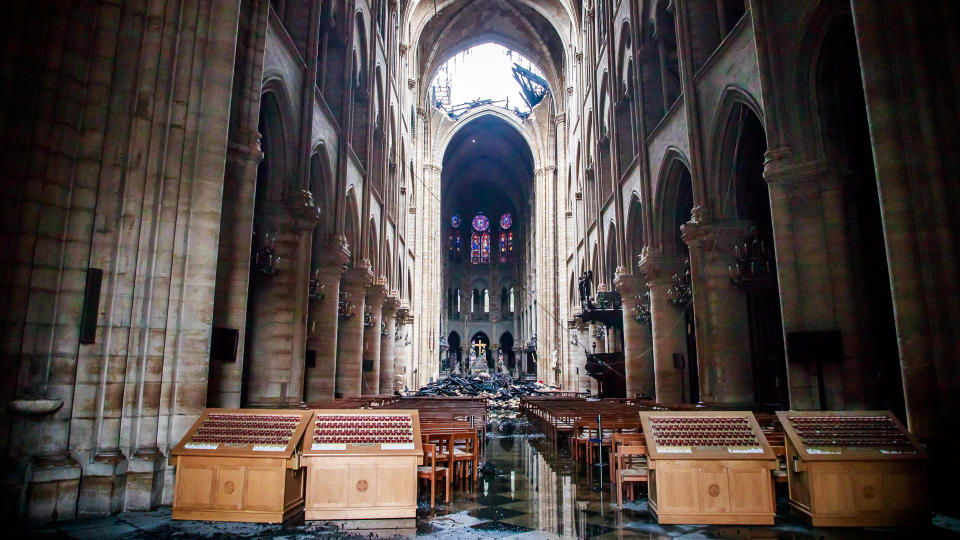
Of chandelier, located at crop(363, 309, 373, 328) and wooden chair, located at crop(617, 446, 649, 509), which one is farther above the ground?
chandelier, located at crop(363, 309, 373, 328)

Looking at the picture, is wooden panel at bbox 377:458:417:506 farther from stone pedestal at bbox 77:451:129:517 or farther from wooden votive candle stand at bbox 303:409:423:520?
stone pedestal at bbox 77:451:129:517

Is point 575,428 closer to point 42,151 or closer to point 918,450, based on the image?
point 918,450

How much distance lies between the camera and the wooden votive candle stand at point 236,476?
583 centimetres

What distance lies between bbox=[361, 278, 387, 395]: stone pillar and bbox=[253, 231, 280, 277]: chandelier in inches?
364

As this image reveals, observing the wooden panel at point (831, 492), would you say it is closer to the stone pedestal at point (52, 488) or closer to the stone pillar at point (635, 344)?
the stone pedestal at point (52, 488)

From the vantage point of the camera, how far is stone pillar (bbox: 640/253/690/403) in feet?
54.6

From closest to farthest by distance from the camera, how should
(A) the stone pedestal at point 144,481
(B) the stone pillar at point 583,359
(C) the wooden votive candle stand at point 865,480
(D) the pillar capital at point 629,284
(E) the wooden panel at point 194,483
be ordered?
(C) the wooden votive candle stand at point 865,480 < (E) the wooden panel at point 194,483 < (A) the stone pedestal at point 144,481 < (D) the pillar capital at point 629,284 < (B) the stone pillar at point 583,359

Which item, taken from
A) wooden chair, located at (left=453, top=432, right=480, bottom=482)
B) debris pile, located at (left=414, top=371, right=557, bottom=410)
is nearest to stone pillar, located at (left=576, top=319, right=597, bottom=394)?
debris pile, located at (left=414, top=371, right=557, bottom=410)

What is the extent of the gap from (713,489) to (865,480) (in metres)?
1.44

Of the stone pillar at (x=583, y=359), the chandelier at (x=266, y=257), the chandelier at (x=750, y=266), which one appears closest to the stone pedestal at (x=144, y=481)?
the chandelier at (x=266, y=257)

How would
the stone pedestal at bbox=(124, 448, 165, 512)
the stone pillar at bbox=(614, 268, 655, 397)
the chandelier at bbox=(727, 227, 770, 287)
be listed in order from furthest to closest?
the stone pillar at bbox=(614, 268, 655, 397) < the chandelier at bbox=(727, 227, 770, 287) < the stone pedestal at bbox=(124, 448, 165, 512)

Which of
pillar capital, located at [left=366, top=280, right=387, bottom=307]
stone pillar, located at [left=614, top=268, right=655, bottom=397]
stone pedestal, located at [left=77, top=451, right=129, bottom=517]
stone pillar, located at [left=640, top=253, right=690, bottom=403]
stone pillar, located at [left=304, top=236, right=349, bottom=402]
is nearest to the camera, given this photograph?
stone pedestal, located at [left=77, top=451, right=129, bottom=517]

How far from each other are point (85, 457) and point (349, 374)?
1242 centimetres

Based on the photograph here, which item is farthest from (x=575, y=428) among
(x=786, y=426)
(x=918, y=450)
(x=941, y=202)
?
(x=941, y=202)
